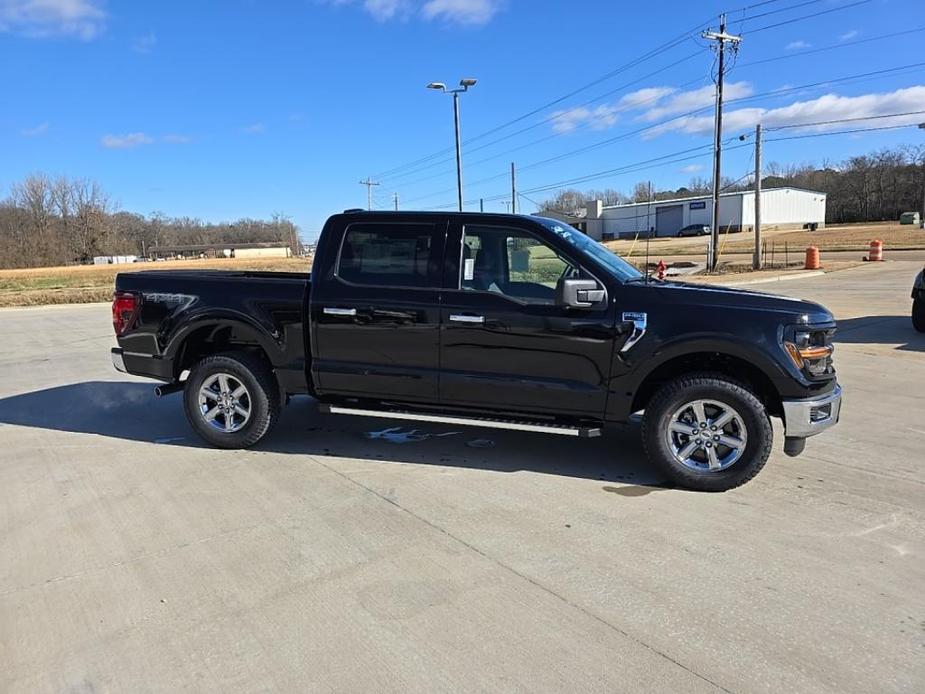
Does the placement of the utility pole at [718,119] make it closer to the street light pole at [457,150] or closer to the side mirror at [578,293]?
the street light pole at [457,150]

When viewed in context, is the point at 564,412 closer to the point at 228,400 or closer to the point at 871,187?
the point at 228,400

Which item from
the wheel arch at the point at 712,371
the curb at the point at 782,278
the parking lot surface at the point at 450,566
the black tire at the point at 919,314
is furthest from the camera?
the curb at the point at 782,278

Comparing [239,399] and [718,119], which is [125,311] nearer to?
[239,399]

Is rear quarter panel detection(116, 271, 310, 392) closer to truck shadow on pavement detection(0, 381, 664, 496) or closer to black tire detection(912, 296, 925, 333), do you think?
truck shadow on pavement detection(0, 381, 664, 496)

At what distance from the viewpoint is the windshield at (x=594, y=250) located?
4.85 meters

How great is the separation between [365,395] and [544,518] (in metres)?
1.91

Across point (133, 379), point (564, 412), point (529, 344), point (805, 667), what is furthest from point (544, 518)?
point (133, 379)

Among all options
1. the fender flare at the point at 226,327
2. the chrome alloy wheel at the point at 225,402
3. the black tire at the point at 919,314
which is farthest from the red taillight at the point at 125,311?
the black tire at the point at 919,314

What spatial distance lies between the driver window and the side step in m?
0.92

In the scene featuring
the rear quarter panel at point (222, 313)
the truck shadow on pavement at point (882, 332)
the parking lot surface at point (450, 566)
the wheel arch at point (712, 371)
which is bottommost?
the parking lot surface at point (450, 566)

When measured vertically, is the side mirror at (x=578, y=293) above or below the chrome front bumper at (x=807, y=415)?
above

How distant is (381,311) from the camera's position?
509cm

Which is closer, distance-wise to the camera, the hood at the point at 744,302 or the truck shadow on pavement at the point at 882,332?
the hood at the point at 744,302

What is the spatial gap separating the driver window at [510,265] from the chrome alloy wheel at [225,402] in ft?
7.05
